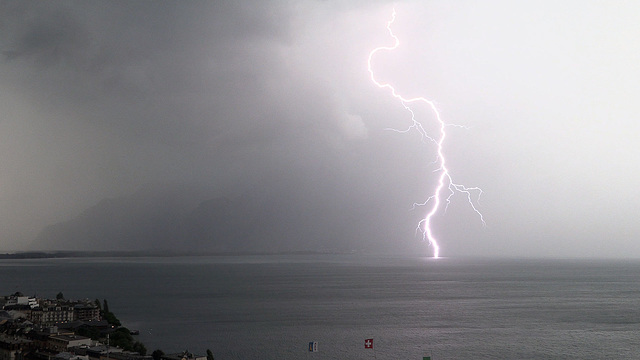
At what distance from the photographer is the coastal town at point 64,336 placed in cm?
3011

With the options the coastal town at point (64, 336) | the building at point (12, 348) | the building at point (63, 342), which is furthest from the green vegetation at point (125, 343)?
the building at point (12, 348)

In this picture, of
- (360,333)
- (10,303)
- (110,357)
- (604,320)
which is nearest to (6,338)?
(110,357)

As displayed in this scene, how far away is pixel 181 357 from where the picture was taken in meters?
30.3

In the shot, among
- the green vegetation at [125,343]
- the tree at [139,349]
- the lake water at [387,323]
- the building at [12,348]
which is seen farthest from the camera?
the lake water at [387,323]

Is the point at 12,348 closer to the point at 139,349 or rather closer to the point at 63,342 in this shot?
the point at 63,342

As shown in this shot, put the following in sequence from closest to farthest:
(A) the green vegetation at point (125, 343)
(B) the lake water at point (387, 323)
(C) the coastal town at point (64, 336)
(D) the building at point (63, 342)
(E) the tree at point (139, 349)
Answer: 1. (C) the coastal town at point (64, 336)
2. (D) the building at point (63, 342)
3. (E) the tree at point (139, 349)
4. (A) the green vegetation at point (125, 343)
5. (B) the lake water at point (387, 323)

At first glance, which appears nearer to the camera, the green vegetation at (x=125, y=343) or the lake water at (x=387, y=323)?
the green vegetation at (x=125, y=343)

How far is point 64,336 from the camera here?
35.2 metres

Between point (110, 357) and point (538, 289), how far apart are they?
260ft

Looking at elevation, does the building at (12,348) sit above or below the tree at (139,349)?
above

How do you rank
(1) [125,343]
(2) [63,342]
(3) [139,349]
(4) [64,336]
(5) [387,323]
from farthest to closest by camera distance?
(5) [387,323] < (1) [125,343] < (4) [64,336] < (3) [139,349] < (2) [63,342]

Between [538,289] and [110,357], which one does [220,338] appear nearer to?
[110,357]

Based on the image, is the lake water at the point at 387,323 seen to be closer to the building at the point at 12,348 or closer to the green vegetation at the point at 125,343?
the green vegetation at the point at 125,343

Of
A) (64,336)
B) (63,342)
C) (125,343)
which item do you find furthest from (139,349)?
(64,336)
